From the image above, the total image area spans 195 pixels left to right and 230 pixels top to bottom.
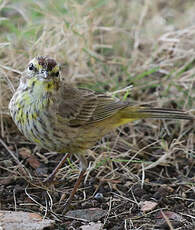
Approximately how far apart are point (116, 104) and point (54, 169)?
3.19 feet

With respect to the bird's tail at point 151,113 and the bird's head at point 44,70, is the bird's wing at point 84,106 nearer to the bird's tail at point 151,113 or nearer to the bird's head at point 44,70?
the bird's tail at point 151,113

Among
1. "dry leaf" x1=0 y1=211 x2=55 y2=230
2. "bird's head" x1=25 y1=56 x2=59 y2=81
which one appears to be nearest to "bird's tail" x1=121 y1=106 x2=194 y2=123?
"bird's head" x1=25 y1=56 x2=59 y2=81

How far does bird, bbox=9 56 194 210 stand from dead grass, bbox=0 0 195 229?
0.30m

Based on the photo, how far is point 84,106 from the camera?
502 cm

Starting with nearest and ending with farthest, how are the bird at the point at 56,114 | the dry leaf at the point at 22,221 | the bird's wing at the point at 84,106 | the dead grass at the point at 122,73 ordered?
1. the dry leaf at the point at 22,221
2. the bird at the point at 56,114
3. the bird's wing at the point at 84,106
4. the dead grass at the point at 122,73

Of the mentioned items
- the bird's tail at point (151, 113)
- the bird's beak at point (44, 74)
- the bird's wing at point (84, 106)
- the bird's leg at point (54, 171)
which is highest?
the bird's beak at point (44, 74)


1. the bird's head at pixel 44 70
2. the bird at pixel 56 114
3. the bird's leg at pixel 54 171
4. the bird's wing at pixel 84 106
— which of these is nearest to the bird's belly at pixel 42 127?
the bird at pixel 56 114

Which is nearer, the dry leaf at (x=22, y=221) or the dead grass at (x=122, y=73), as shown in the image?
the dry leaf at (x=22, y=221)

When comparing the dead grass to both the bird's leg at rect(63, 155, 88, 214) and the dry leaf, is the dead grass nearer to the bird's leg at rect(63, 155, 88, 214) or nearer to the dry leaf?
the bird's leg at rect(63, 155, 88, 214)

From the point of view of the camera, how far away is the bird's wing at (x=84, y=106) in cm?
465

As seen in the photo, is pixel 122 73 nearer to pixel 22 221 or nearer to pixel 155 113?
pixel 155 113

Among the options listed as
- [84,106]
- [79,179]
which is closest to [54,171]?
[79,179]

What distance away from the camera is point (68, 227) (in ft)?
13.2

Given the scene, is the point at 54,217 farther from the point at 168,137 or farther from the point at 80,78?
the point at 80,78
